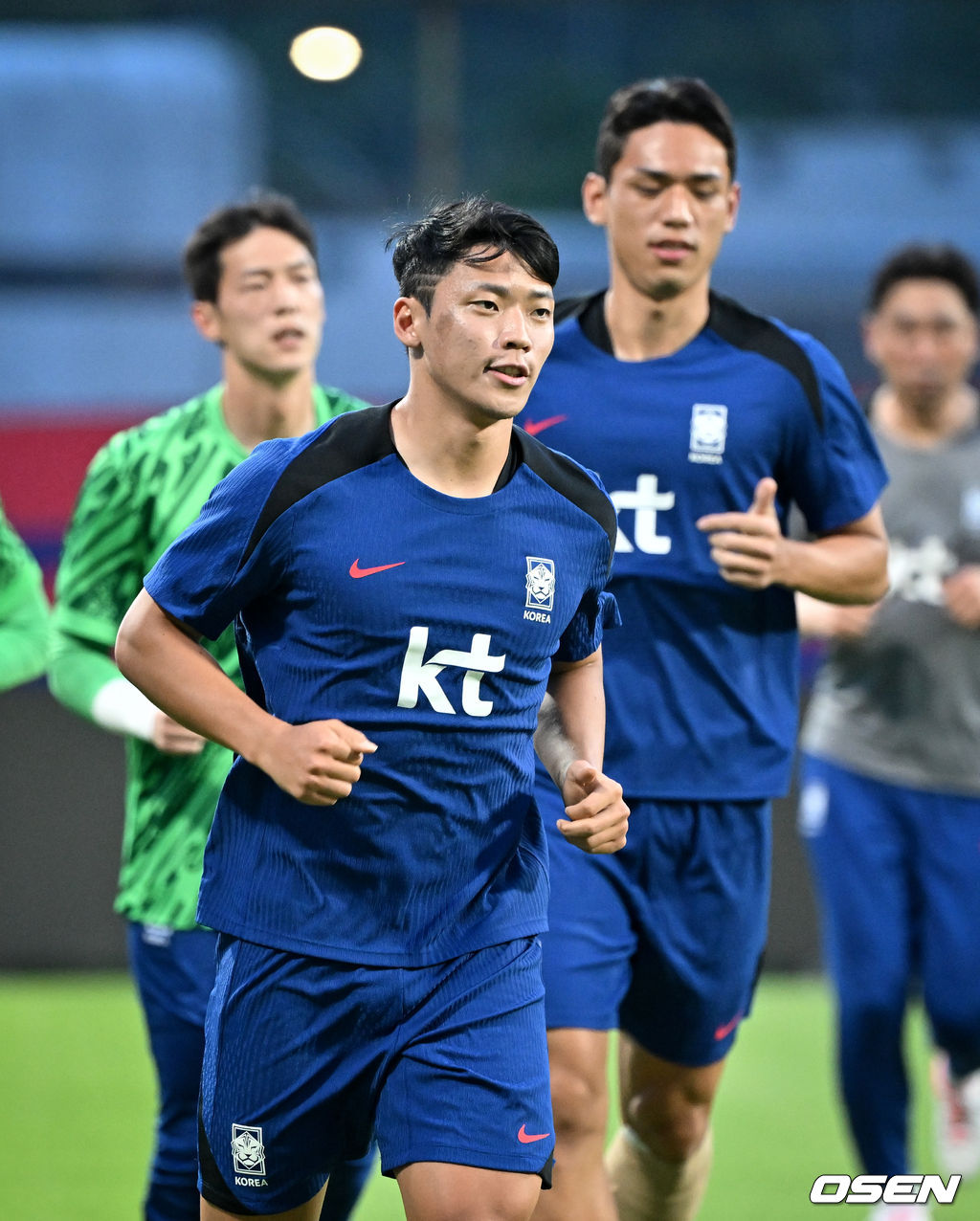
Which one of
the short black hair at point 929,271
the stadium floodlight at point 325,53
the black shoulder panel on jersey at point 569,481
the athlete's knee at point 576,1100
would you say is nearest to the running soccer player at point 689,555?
the athlete's knee at point 576,1100

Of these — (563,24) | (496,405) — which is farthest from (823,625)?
(563,24)

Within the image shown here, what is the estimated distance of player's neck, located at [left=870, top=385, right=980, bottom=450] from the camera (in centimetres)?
510

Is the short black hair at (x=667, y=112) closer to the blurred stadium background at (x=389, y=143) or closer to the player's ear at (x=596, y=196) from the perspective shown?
the player's ear at (x=596, y=196)

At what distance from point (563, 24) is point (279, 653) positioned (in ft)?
25.0

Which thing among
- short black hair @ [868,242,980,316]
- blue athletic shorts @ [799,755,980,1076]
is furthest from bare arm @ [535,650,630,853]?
short black hair @ [868,242,980,316]

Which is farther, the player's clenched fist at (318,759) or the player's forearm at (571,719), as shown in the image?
the player's forearm at (571,719)

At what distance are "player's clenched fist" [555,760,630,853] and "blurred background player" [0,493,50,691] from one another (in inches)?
60.7

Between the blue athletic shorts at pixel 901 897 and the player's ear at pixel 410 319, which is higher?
the player's ear at pixel 410 319

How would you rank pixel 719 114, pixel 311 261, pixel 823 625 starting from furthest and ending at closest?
pixel 823 625
pixel 311 261
pixel 719 114

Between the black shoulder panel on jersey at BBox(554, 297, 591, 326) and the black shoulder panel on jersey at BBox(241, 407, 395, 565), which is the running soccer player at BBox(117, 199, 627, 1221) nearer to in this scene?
the black shoulder panel on jersey at BBox(241, 407, 395, 565)

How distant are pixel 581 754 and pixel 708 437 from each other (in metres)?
0.98

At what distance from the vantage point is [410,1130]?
260 centimetres

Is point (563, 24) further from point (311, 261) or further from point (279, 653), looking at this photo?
point (279, 653)

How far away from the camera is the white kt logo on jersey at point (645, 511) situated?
356 centimetres
